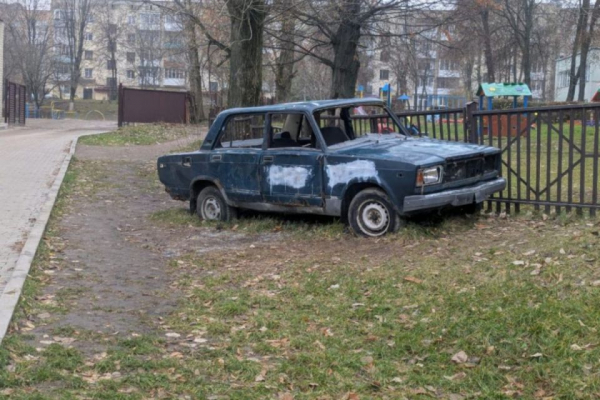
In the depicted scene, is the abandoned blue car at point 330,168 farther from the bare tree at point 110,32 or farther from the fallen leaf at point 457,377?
the bare tree at point 110,32

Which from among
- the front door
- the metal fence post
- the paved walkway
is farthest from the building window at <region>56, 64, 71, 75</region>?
the metal fence post

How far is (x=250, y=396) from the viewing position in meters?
4.87

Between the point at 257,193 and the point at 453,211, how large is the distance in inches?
93.1

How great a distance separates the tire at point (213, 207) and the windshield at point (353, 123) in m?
1.76

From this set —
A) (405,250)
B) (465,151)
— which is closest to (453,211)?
(465,151)

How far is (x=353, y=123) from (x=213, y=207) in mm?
2152

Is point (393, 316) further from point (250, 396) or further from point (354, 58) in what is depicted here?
point (354, 58)

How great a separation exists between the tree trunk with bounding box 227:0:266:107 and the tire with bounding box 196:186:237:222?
618cm

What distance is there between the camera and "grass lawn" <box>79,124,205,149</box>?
2916 centimetres

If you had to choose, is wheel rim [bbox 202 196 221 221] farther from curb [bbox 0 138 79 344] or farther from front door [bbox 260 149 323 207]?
curb [bbox 0 138 79 344]

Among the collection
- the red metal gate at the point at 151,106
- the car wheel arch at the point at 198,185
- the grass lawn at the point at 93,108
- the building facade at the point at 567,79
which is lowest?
the car wheel arch at the point at 198,185

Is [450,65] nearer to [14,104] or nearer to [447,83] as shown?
[447,83]

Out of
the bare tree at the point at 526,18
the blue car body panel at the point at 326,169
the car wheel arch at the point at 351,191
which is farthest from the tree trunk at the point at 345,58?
the bare tree at the point at 526,18

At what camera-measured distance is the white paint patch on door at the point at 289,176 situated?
9508 mm
